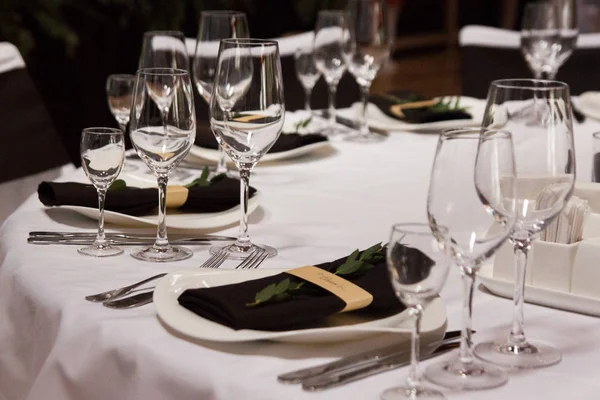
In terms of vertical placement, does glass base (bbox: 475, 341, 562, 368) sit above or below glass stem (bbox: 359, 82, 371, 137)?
below

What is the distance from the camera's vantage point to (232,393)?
3.10 ft

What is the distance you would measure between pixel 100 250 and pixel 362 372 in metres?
0.53

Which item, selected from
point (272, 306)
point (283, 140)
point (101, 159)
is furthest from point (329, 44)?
point (272, 306)

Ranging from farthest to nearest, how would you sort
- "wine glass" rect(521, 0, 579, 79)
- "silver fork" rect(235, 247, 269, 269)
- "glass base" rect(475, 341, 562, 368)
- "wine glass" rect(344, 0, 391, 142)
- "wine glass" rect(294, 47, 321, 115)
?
"wine glass" rect(521, 0, 579, 79), "wine glass" rect(294, 47, 321, 115), "wine glass" rect(344, 0, 391, 142), "silver fork" rect(235, 247, 269, 269), "glass base" rect(475, 341, 562, 368)

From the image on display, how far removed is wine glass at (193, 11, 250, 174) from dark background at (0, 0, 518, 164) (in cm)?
257

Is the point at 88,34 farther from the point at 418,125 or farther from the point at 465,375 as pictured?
the point at 465,375

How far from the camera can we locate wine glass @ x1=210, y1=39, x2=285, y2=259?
1318mm

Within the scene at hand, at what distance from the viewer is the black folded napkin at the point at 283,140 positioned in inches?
77.5

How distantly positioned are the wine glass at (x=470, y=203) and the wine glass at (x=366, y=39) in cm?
124

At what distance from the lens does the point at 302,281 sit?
3.67 ft

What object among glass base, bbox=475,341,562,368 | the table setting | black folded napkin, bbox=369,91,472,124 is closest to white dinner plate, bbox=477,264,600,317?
the table setting

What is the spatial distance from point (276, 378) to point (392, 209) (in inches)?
29.0

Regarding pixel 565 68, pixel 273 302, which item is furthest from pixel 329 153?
pixel 565 68

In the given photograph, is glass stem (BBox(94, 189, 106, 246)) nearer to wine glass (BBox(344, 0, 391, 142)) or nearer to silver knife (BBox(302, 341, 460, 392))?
silver knife (BBox(302, 341, 460, 392))
